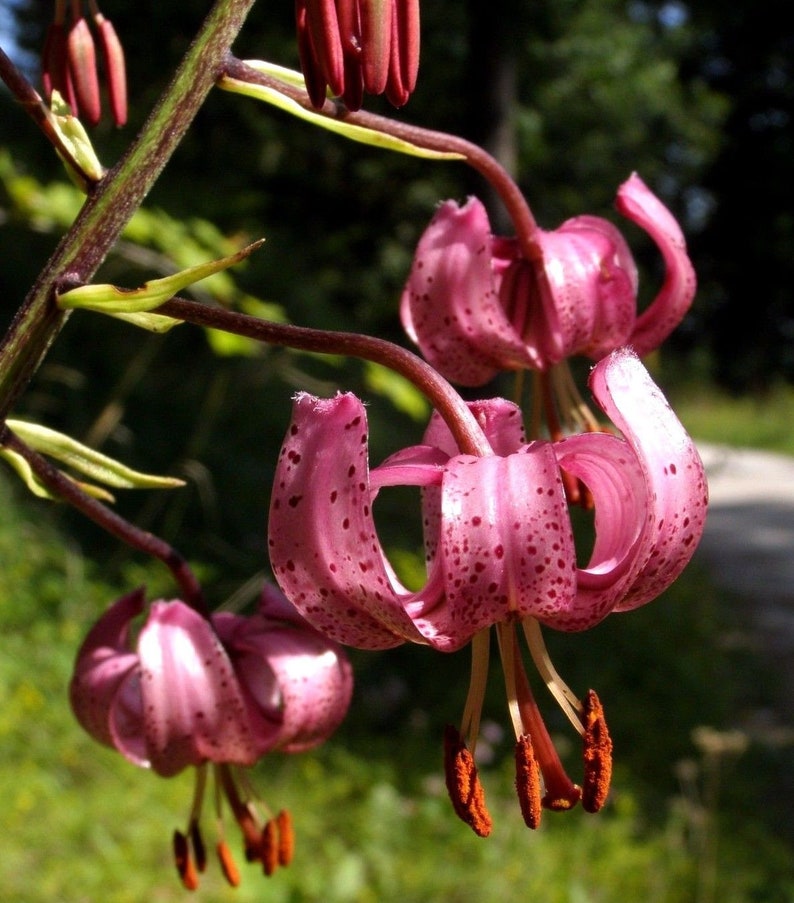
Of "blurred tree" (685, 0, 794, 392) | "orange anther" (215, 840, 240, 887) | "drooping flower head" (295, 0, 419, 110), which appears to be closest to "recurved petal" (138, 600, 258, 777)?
"orange anther" (215, 840, 240, 887)

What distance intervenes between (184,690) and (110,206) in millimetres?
301

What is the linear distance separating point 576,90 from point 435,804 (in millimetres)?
6369

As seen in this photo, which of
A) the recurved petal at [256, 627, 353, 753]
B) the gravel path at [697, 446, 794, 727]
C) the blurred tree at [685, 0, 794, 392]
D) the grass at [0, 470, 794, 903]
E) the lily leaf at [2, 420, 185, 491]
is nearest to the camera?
the lily leaf at [2, 420, 185, 491]

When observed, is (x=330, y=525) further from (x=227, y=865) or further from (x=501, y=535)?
(x=227, y=865)

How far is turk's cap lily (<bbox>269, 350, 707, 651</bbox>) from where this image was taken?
497mm

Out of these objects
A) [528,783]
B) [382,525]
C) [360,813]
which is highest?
[528,783]

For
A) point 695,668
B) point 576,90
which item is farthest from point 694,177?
point 695,668

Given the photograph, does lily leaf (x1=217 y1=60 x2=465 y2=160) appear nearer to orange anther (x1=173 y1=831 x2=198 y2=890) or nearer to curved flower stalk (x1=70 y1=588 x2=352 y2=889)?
curved flower stalk (x1=70 y1=588 x2=352 y2=889)

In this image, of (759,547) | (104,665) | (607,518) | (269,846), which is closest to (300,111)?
(607,518)

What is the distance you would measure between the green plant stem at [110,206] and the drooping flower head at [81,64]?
16 cm

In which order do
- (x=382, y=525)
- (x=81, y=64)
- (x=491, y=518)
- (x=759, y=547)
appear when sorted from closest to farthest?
1. (x=491, y=518)
2. (x=81, y=64)
3. (x=382, y=525)
4. (x=759, y=547)

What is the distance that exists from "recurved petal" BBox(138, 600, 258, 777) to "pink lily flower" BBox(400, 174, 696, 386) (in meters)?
0.26

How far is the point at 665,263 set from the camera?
33.0 inches

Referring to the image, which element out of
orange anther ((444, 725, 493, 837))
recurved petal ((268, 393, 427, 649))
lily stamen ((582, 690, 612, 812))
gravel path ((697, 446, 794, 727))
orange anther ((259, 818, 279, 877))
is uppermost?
recurved petal ((268, 393, 427, 649))
